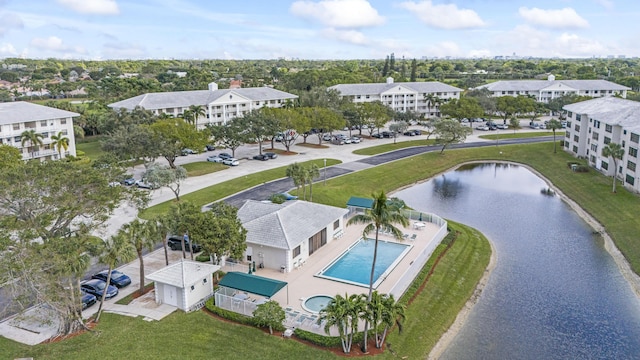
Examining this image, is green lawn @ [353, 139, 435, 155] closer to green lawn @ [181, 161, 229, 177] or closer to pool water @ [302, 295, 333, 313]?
green lawn @ [181, 161, 229, 177]

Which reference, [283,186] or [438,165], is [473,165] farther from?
[283,186]

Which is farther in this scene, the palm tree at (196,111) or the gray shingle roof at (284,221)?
the palm tree at (196,111)

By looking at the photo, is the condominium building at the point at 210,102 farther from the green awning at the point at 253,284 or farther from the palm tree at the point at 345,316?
the palm tree at the point at 345,316

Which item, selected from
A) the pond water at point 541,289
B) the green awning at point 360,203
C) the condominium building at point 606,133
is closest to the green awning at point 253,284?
the pond water at point 541,289

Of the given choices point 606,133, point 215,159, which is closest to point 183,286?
point 215,159

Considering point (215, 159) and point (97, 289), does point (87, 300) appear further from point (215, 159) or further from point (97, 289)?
point (215, 159)

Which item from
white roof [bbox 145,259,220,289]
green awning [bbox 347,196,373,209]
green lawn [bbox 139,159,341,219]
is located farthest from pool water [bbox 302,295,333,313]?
green lawn [bbox 139,159,341,219]

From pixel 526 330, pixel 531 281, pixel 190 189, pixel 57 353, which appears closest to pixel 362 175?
pixel 190 189
